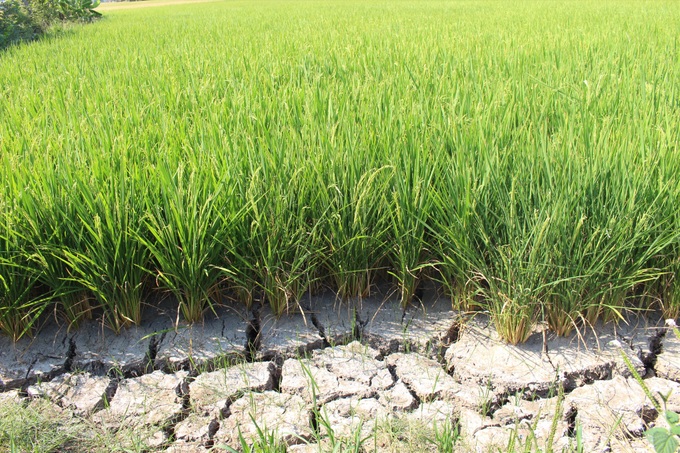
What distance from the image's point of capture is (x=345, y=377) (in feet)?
4.91

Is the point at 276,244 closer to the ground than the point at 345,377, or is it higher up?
higher up

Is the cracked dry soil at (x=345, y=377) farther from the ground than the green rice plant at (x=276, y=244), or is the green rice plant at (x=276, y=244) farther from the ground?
the green rice plant at (x=276, y=244)

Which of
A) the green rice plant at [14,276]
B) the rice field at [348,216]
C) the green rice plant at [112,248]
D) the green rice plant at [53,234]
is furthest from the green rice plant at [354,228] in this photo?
the green rice plant at [14,276]

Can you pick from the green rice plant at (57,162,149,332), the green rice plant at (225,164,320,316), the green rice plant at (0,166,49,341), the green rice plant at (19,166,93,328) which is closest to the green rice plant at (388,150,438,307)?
the green rice plant at (225,164,320,316)

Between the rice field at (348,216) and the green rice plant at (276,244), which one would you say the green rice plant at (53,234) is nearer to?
the rice field at (348,216)

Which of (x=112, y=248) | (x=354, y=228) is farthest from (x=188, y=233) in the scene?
(x=354, y=228)

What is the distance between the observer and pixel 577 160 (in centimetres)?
160

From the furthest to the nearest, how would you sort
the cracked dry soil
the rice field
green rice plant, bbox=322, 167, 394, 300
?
green rice plant, bbox=322, 167, 394, 300 < the rice field < the cracked dry soil

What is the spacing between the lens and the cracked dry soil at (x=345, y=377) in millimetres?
1318

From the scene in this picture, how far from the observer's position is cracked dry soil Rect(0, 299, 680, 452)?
1.32 meters

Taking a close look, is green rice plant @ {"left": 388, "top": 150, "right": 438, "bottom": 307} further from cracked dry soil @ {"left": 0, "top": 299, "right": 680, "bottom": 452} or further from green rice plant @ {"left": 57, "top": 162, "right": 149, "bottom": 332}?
green rice plant @ {"left": 57, "top": 162, "right": 149, "bottom": 332}

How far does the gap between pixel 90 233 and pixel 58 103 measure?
1390 millimetres

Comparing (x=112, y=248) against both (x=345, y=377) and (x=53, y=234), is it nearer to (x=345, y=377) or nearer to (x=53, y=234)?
(x=53, y=234)

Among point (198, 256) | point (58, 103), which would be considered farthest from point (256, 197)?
point (58, 103)
